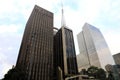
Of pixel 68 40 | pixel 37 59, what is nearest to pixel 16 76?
pixel 37 59

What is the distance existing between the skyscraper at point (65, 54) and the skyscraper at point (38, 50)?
9.39 meters

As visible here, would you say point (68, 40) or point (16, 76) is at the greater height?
point (68, 40)

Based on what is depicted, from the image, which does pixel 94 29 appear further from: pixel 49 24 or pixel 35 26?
pixel 35 26

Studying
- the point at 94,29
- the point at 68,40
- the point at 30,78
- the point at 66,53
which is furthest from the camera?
the point at 94,29

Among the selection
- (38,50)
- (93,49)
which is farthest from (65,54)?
(93,49)

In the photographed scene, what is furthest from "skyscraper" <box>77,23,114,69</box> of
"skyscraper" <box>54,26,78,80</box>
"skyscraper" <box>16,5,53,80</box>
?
"skyscraper" <box>16,5,53,80</box>

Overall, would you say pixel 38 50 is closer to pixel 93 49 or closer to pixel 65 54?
pixel 65 54

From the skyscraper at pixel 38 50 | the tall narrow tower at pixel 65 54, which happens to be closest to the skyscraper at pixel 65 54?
the tall narrow tower at pixel 65 54

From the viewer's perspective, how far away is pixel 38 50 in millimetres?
81312

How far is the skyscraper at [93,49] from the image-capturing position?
15800cm

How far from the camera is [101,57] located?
15850 cm

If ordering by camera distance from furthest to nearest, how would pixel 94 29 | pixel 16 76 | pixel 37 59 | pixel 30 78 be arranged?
→ 1. pixel 94 29
2. pixel 37 59
3. pixel 30 78
4. pixel 16 76

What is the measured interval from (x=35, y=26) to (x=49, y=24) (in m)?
15.2

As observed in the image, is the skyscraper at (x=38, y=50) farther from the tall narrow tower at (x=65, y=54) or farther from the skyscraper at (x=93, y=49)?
the skyscraper at (x=93, y=49)
